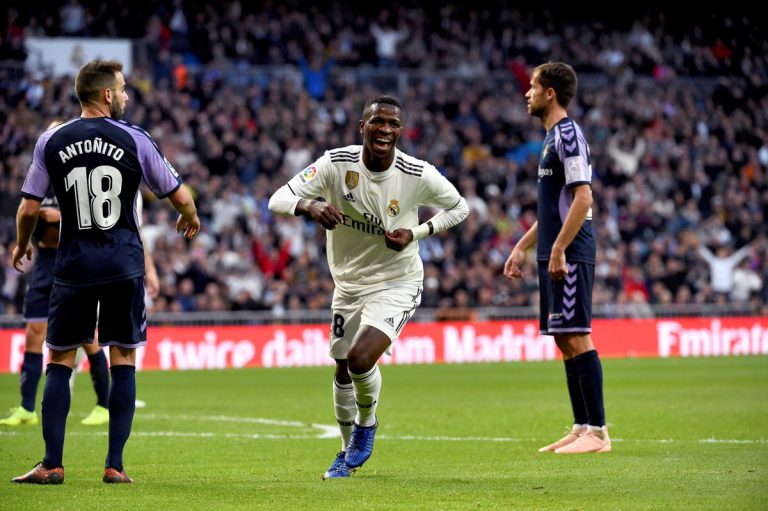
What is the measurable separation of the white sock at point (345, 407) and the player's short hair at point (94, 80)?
2.41 m

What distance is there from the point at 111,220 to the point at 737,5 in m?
31.5

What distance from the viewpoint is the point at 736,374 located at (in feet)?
65.6

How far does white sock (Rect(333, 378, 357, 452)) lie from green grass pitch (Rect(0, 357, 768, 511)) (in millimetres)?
286

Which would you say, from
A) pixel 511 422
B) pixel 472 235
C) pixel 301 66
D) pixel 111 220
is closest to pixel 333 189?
pixel 111 220

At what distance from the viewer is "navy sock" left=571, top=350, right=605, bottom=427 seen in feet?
30.3

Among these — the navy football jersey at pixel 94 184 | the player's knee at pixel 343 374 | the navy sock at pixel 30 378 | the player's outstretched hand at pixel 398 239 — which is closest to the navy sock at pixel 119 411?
the navy football jersey at pixel 94 184

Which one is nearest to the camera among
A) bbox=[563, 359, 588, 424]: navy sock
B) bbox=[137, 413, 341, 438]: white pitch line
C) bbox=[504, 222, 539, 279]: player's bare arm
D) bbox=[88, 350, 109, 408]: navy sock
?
bbox=[563, 359, 588, 424]: navy sock

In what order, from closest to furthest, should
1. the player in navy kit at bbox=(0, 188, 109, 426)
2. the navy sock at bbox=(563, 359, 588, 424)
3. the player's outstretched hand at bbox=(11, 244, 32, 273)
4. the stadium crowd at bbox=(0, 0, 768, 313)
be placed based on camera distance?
the player's outstretched hand at bbox=(11, 244, 32, 273)
the navy sock at bbox=(563, 359, 588, 424)
the player in navy kit at bbox=(0, 188, 109, 426)
the stadium crowd at bbox=(0, 0, 768, 313)

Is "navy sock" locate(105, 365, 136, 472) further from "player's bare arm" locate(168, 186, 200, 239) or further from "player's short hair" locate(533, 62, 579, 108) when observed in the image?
"player's short hair" locate(533, 62, 579, 108)

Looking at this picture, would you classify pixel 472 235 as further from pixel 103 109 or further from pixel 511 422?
pixel 103 109

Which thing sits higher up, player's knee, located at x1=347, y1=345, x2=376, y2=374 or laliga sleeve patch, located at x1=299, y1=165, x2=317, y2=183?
laliga sleeve patch, located at x1=299, y1=165, x2=317, y2=183

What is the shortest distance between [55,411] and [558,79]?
4.47 metres

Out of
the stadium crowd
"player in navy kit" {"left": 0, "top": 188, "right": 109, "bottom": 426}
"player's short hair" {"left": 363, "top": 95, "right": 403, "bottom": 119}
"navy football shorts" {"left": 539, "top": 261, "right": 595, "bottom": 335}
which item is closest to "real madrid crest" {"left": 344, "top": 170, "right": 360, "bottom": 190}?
"player's short hair" {"left": 363, "top": 95, "right": 403, "bottom": 119}

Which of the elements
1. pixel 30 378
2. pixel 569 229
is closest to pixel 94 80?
pixel 569 229
